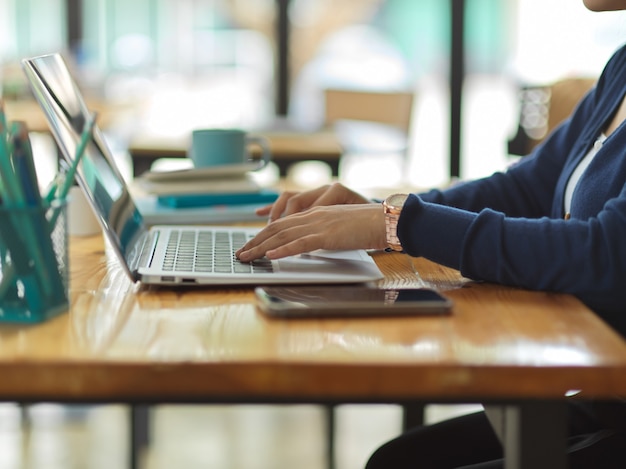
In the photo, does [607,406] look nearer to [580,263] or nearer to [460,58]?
[580,263]

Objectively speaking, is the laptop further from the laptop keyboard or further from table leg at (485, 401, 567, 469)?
table leg at (485, 401, 567, 469)

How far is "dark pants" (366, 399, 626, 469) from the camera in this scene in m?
1.02

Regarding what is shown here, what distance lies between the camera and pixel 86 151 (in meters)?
1.01

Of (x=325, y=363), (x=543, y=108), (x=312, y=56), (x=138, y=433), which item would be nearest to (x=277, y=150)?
(x=543, y=108)

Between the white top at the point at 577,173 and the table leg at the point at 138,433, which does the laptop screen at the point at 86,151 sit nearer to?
the white top at the point at 577,173

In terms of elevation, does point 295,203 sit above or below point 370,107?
below

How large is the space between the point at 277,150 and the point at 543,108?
2.62 feet

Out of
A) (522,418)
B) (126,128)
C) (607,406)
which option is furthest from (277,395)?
(126,128)

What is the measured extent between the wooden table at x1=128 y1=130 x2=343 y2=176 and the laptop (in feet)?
4.75

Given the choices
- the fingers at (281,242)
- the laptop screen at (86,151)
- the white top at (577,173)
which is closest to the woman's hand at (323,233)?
the fingers at (281,242)

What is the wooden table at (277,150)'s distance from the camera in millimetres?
2668

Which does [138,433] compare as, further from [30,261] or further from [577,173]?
[30,261]

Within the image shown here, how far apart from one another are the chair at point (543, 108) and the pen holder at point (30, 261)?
5.66 ft

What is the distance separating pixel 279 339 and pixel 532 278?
311 mm
